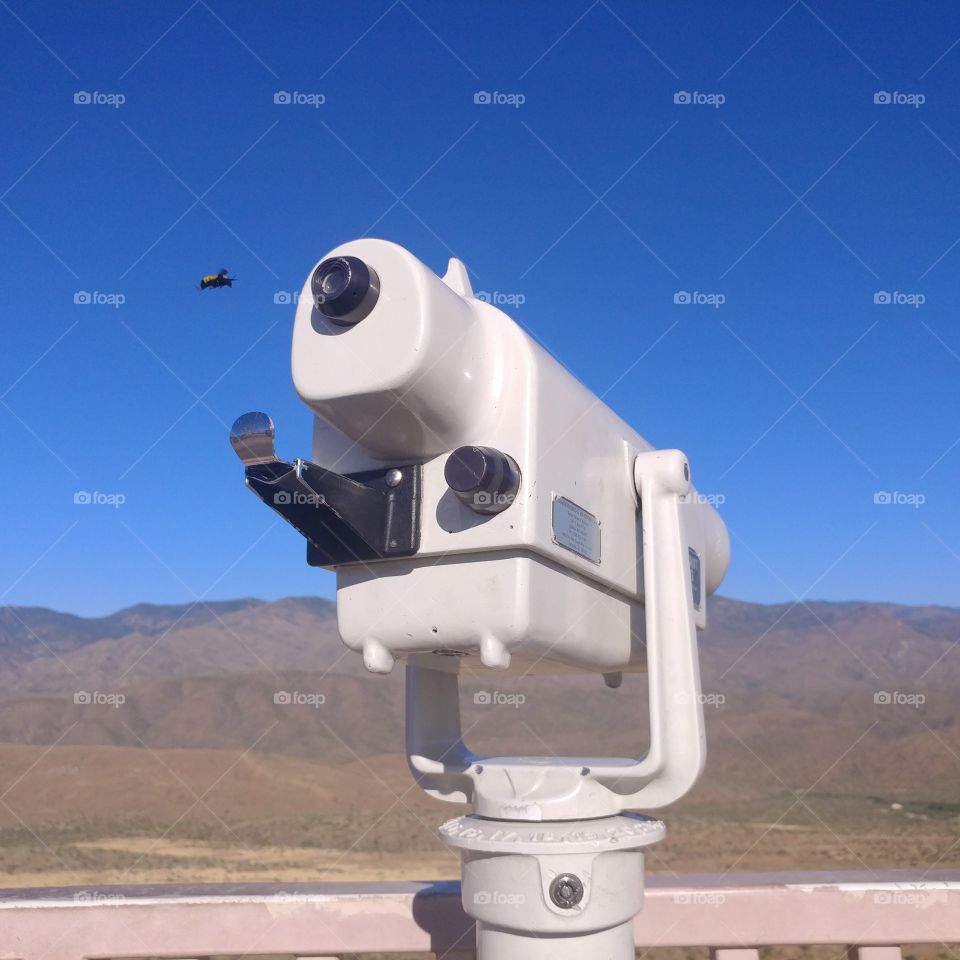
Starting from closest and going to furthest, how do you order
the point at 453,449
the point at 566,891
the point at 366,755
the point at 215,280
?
the point at 566,891
the point at 453,449
the point at 215,280
the point at 366,755

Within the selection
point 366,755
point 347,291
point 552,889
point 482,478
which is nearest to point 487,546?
point 482,478

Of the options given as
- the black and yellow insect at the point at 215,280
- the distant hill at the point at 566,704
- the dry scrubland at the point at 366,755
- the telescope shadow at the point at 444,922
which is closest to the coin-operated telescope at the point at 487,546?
the telescope shadow at the point at 444,922

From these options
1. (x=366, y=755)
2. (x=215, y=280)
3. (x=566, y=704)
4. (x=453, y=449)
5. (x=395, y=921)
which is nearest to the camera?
(x=453, y=449)

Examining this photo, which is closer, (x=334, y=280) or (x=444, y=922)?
(x=334, y=280)

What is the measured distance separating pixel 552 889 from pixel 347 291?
1428 millimetres

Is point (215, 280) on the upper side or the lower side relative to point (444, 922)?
upper

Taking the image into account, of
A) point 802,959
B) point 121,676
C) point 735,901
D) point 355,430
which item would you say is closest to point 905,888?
point 735,901

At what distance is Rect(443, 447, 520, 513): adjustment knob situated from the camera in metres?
1.92

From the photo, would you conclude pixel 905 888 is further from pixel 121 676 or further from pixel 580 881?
pixel 121 676

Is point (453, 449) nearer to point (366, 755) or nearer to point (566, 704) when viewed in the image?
point (366, 755)

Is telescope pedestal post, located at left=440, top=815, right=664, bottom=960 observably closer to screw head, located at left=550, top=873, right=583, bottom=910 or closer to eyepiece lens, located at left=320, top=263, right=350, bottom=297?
screw head, located at left=550, top=873, right=583, bottom=910

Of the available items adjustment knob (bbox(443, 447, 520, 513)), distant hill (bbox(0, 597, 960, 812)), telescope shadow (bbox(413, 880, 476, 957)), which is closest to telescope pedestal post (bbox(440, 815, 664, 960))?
telescope shadow (bbox(413, 880, 476, 957))

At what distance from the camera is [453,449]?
84.7 inches

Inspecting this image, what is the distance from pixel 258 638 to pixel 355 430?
51.9 meters
